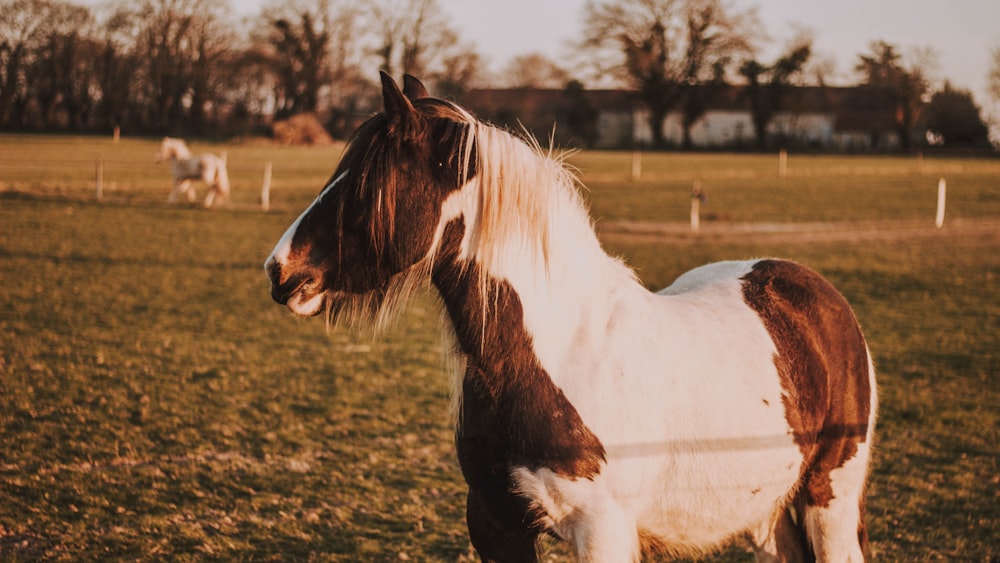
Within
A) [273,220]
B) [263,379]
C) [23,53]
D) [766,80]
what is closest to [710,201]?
[273,220]

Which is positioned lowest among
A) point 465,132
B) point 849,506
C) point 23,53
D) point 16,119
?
point 849,506

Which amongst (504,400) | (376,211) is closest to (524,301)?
(504,400)

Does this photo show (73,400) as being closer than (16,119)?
Yes

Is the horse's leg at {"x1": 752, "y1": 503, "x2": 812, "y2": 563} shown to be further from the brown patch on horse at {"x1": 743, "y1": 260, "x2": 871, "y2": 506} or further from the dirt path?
the dirt path

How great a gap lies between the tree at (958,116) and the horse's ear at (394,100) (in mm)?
64887

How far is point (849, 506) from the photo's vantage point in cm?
284

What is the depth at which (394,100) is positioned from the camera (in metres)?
1.93

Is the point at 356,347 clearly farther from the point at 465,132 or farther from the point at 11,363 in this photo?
the point at 465,132

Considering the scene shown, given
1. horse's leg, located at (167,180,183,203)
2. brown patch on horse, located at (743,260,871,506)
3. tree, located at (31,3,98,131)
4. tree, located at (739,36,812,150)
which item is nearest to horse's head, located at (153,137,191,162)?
horse's leg, located at (167,180,183,203)

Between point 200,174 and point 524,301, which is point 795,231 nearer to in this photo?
point 200,174

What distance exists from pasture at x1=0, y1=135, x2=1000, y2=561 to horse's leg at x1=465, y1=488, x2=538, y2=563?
25.7 inches

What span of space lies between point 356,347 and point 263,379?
1.59 metres

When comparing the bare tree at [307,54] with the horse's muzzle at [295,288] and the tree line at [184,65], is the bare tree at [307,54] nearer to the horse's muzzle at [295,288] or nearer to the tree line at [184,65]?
the tree line at [184,65]

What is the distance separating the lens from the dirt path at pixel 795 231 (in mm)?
18281
